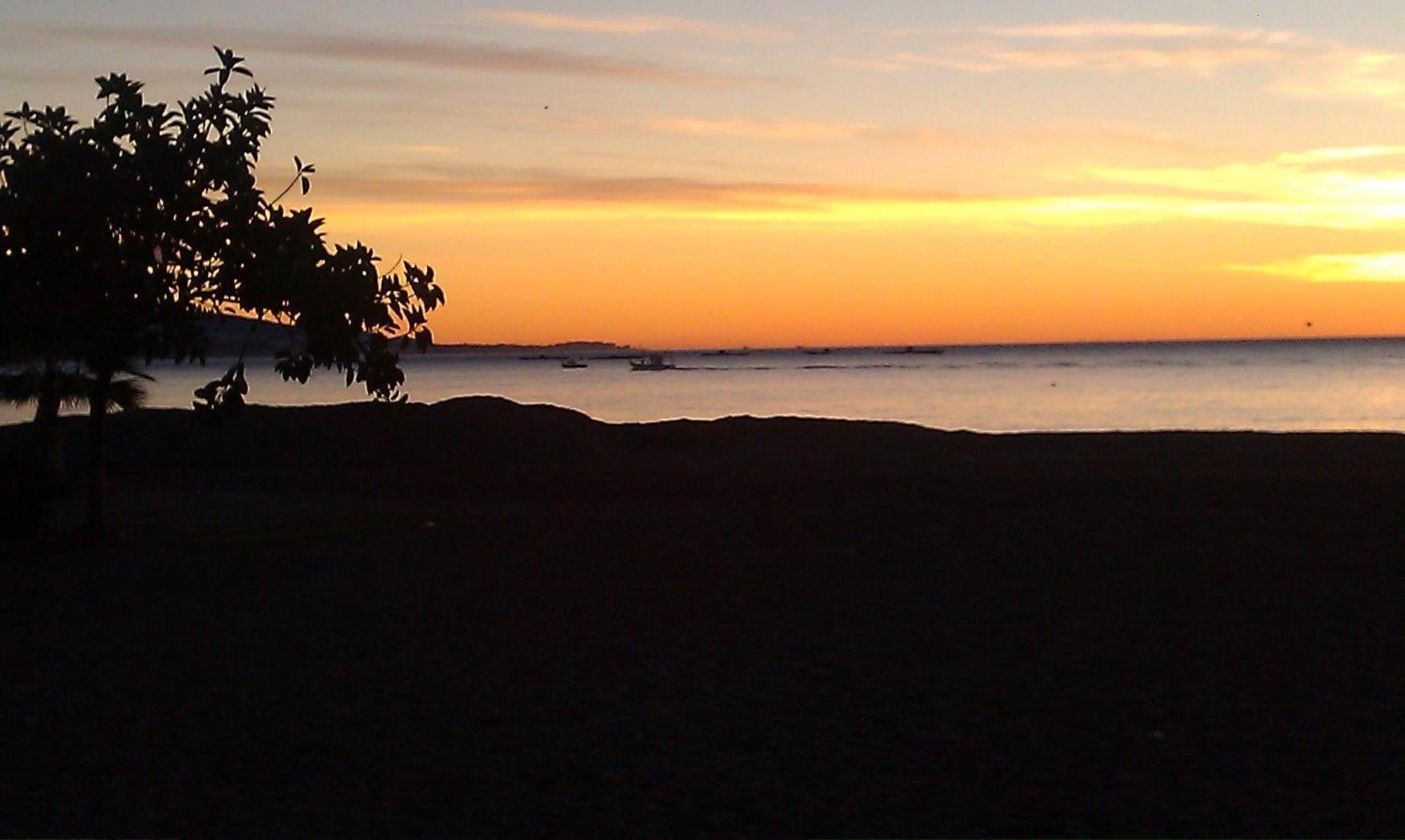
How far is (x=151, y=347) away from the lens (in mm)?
15242

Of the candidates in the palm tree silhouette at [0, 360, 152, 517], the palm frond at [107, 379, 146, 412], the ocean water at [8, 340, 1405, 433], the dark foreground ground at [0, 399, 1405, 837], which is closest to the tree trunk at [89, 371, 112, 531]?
the palm tree silhouette at [0, 360, 152, 517]

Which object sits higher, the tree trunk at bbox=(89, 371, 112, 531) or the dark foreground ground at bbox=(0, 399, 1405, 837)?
the tree trunk at bbox=(89, 371, 112, 531)

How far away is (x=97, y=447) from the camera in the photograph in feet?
55.1

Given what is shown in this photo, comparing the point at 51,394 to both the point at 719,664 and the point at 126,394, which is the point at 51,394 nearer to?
the point at 126,394

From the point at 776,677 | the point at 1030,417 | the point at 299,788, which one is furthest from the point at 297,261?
the point at 1030,417

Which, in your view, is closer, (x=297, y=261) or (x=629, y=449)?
(x=297, y=261)

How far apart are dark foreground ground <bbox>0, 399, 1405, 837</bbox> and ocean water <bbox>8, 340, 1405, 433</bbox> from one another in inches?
1153

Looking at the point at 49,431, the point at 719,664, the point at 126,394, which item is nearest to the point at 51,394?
the point at 126,394

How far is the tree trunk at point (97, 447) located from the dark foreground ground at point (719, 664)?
0.46 m

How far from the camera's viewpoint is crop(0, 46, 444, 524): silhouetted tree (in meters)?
15.2

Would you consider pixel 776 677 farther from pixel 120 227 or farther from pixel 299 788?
pixel 120 227

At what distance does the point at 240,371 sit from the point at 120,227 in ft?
7.46

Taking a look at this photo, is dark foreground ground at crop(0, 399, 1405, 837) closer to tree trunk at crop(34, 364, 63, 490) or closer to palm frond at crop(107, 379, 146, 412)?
tree trunk at crop(34, 364, 63, 490)

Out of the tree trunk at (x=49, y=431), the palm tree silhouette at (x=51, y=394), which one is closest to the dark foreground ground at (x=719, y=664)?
the tree trunk at (x=49, y=431)
